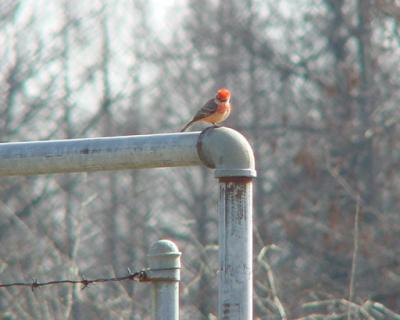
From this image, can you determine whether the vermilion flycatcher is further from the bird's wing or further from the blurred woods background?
the blurred woods background

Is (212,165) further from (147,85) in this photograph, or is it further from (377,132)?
(147,85)

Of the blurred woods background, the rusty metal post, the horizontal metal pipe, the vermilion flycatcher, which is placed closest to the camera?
the rusty metal post

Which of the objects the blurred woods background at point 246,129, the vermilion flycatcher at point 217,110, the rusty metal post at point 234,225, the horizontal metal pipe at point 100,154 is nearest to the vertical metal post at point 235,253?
the rusty metal post at point 234,225

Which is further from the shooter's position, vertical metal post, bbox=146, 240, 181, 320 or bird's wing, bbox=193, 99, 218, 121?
bird's wing, bbox=193, 99, 218, 121

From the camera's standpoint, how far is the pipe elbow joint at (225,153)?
9.02 ft

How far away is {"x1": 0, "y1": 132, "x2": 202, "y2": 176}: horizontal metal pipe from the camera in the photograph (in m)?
2.84

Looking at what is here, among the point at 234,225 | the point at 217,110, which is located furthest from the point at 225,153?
the point at 217,110

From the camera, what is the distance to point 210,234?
898 inches

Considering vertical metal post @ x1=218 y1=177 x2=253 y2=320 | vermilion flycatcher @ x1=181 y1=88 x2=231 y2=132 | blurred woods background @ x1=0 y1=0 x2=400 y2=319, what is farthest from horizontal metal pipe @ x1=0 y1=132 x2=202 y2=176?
blurred woods background @ x1=0 y1=0 x2=400 y2=319

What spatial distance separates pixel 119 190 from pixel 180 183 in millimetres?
1470

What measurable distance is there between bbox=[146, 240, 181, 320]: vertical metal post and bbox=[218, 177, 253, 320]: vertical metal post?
26cm

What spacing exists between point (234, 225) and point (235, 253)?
0.24 ft

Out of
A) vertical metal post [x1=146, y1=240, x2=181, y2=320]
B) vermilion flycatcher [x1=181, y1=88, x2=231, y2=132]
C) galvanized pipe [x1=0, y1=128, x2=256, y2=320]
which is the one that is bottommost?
vertical metal post [x1=146, y1=240, x2=181, y2=320]

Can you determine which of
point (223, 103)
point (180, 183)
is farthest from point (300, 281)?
point (180, 183)
